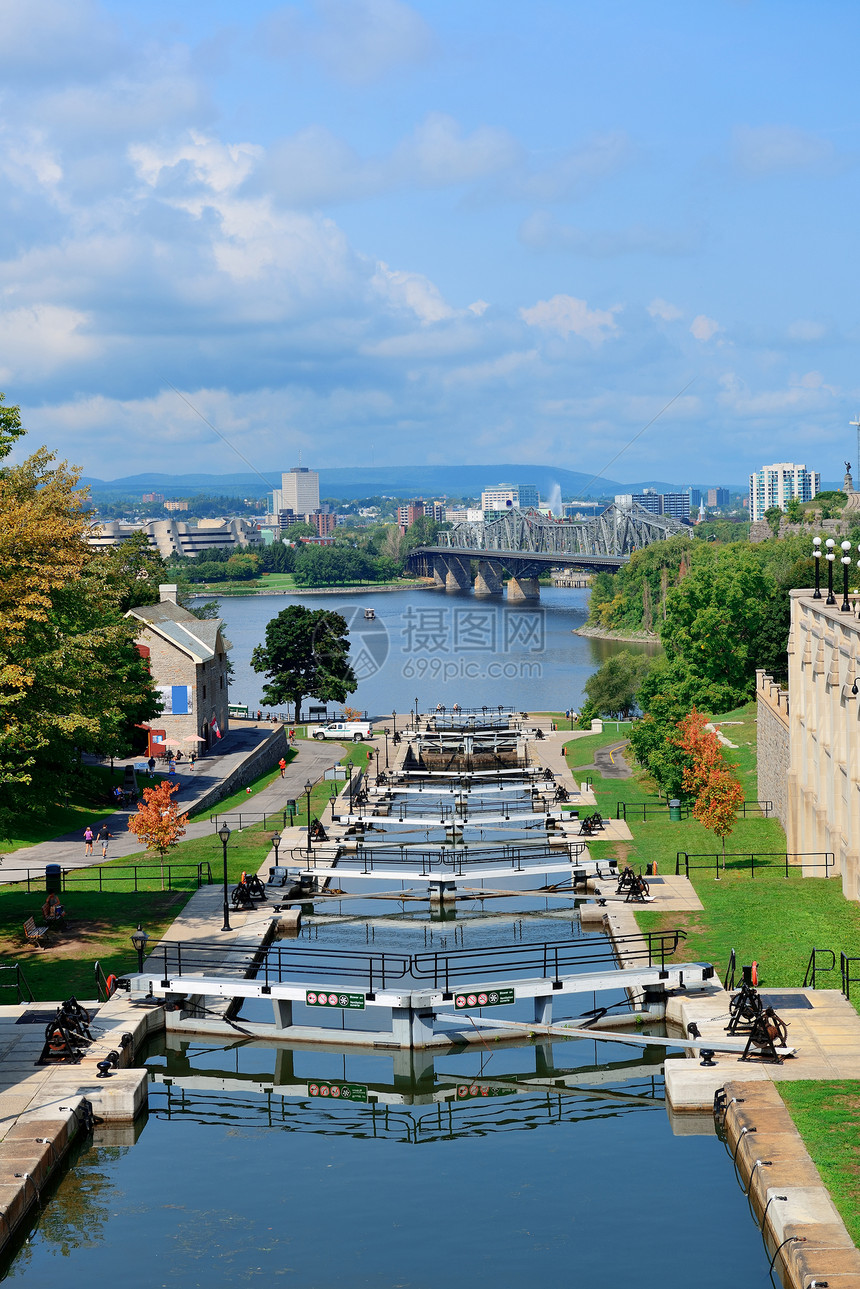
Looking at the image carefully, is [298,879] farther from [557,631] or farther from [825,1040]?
[557,631]

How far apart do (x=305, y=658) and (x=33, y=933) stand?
52.5 m

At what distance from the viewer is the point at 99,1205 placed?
19.5 metres

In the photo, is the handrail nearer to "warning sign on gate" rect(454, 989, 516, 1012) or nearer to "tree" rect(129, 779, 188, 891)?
"warning sign on gate" rect(454, 989, 516, 1012)

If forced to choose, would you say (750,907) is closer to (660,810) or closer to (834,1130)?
(834,1130)

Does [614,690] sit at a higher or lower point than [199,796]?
higher

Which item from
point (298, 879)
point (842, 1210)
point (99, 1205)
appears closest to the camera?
point (842, 1210)

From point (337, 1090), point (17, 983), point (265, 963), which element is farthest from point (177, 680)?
point (337, 1090)

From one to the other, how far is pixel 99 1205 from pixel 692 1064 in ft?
32.6

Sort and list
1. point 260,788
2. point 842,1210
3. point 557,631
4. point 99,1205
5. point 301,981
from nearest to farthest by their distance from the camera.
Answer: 1. point 842,1210
2. point 99,1205
3. point 301,981
4. point 260,788
5. point 557,631

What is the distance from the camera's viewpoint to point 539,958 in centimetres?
3209

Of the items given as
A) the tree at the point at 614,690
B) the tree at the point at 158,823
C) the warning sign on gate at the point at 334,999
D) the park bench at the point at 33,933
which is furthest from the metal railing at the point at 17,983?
the tree at the point at 614,690

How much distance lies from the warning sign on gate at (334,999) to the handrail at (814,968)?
8622 mm

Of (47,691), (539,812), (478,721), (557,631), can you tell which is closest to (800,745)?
(539,812)

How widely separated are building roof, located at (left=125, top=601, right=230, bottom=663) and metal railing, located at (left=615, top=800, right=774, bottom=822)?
22477mm
